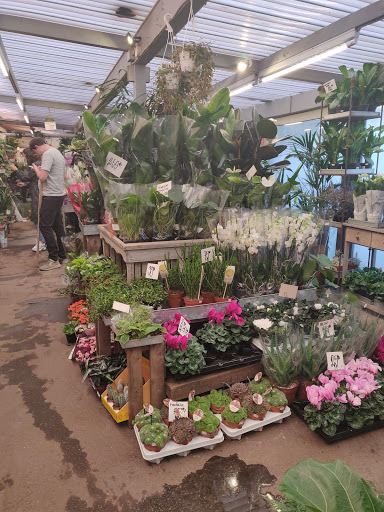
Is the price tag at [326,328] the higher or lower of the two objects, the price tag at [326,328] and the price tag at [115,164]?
the lower

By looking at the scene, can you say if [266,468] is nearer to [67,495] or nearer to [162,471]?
[162,471]

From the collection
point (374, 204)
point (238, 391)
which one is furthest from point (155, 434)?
point (374, 204)

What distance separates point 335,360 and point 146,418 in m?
1.06

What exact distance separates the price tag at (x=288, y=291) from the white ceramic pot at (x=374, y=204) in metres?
1.75

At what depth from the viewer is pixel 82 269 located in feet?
10.4

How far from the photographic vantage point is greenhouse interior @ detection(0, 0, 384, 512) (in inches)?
69.5

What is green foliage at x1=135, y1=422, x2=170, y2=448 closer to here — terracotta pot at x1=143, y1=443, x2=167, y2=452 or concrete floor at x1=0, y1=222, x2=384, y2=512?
terracotta pot at x1=143, y1=443, x2=167, y2=452

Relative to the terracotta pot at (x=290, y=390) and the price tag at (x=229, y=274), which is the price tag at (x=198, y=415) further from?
the price tag at (x=229, y=274)

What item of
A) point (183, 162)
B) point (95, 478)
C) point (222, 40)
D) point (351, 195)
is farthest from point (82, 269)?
point (222, 40)

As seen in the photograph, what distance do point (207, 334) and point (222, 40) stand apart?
159 inches

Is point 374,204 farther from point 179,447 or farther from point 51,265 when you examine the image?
point 51,265

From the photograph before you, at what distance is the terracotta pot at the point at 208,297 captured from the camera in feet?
8.27

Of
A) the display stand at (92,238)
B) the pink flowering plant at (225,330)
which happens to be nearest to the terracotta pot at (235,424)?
the pink flowering plant at (225,330)

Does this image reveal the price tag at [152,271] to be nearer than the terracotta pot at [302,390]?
No
